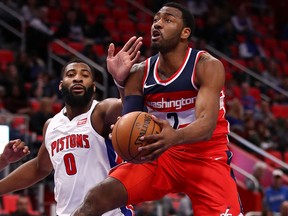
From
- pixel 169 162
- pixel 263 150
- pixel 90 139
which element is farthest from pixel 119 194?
pixel 263 150

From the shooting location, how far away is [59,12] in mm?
16891

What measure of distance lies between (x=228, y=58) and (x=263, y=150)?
4857 mm

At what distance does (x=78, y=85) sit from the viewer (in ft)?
20.1

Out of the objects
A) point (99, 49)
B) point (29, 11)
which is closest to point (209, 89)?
point (29, 11)

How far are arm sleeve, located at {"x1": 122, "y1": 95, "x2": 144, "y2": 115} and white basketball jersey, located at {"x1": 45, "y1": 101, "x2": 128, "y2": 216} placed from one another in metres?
0.63

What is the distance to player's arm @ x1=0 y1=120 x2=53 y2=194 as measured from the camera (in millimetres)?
6516

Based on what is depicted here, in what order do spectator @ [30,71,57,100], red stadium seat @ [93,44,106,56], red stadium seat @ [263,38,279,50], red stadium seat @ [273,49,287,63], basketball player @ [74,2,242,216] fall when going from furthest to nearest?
red stadium seat @ [263,38,279,50] < red stadium seat @ [273,49,287,63] < red stadium seat @ [93,44,106,56] < spectator @ [30,71,57,100] < basketball player @ [74,2,242,216]

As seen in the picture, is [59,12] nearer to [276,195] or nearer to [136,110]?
[276,195]

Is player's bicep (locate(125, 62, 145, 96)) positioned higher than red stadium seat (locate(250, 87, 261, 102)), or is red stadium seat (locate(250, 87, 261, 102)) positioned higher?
player's bicep (locate(125, 62, 145, 96))

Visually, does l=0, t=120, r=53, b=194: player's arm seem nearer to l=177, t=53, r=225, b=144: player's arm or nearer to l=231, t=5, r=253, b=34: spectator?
l=177, t=53, r=225, b=144: player's arm

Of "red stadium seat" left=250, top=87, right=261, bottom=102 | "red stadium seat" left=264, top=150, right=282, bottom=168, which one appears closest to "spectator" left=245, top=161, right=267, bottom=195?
"red stadium seat" left=264, top=150, right=282, bottom=168

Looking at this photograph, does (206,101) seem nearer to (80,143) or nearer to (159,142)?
(159,142)

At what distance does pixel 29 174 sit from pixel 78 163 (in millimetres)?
663

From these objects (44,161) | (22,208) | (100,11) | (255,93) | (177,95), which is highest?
(100,11)
